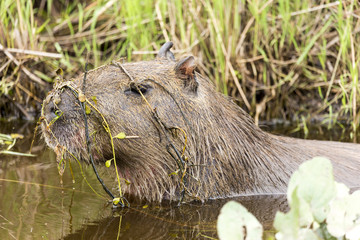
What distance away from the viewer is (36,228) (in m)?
3.18

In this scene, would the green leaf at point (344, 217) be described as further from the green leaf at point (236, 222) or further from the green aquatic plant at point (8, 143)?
the green aquatic plant at point (8, 143)

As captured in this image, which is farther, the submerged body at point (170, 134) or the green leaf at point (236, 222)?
the submerged body at point (170, 134)

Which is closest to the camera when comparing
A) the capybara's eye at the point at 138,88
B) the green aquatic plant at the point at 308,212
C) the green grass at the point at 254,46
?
the green aquatic plant at the point at 308,212

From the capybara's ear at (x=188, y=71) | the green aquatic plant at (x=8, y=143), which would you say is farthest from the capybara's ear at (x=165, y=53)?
the green aquatic plant at (x=8, y=143)

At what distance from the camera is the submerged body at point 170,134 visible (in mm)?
3539

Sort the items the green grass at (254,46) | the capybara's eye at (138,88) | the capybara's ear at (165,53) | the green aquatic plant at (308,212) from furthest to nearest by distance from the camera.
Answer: the green grass at (254,46) → the capybara's ear at (165,53) → the capybara's eye at (138,88) → the green aquatic plant at (308,212)

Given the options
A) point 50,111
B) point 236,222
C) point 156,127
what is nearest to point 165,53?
point 156,127

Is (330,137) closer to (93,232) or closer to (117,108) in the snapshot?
(117,108)

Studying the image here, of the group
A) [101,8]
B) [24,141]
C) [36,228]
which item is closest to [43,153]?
[24,141]

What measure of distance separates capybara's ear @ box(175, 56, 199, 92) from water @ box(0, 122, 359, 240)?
2.53 ft

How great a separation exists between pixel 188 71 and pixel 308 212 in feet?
5.81

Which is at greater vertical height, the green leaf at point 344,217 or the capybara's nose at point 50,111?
the capybara's nose at point 50,111

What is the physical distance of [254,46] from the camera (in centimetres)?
600

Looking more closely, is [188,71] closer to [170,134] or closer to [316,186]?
[170,134]
